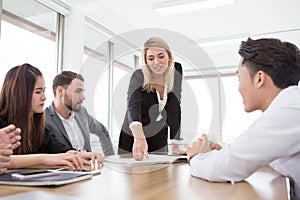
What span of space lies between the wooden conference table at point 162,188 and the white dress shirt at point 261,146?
3cm

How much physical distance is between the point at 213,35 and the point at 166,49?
2.99 m

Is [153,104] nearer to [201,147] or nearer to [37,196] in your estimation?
[201,147]

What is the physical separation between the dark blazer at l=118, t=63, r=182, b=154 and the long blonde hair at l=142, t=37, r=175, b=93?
0.02m

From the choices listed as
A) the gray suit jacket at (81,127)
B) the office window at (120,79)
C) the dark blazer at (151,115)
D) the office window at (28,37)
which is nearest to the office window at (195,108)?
the dark blazer at (151,115)

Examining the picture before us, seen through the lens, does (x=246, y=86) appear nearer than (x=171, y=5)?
Yes

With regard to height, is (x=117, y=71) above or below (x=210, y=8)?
below

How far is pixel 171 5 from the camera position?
3242mm

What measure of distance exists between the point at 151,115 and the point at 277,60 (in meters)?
0.78

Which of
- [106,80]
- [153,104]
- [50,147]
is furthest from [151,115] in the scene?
[50,147]

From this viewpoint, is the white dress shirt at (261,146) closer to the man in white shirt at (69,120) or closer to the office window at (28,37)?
the man in white shirt at (69,120)

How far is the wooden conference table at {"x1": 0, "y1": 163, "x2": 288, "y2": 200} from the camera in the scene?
0.58 meters

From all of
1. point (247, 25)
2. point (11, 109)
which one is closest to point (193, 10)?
point (247, 25)

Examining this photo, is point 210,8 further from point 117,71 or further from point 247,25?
point 117,71

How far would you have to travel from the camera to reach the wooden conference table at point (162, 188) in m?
0.58
